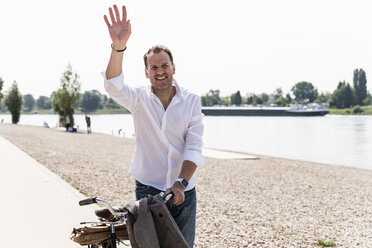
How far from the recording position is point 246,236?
5.46m

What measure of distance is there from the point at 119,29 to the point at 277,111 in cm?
13501

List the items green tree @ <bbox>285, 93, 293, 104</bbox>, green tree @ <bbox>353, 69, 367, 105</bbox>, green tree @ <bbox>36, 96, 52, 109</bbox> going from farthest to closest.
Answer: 1. green tree @ <bbox>36, 96, 52, 109</bbox>
2. green tree @ <bbox>285, 93, 293, 104</bbox>
3. green tree @ <bbox>353, 69, 367, 105</bbox>

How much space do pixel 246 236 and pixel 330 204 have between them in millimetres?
3721

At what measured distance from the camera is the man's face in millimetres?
2303

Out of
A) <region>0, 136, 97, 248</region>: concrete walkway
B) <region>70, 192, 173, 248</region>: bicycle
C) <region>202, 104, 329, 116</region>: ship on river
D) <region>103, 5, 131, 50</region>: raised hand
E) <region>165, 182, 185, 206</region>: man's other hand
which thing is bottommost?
<region>202, 104, 329, 116</region>: ship on river

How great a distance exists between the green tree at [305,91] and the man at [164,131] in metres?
162

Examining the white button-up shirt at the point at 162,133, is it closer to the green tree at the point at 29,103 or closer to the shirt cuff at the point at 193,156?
the shirt cuff at the point at 193,156

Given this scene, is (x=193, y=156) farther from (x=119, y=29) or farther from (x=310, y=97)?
(x=310, y=97)

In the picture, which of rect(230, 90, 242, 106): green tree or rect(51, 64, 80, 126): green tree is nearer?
rect(51, 64, 80, 126): green tree

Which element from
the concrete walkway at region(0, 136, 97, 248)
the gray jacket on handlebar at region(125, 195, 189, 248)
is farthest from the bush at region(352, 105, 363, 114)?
the gray jacket on handlebar at region(125, 195, 189, 248)

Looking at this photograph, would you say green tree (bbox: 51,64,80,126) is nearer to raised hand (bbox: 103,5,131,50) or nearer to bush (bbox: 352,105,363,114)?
raised hand (bbox: 103,5,131,50)

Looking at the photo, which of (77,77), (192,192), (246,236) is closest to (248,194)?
(246,236)

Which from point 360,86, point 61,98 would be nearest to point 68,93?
point 61,98

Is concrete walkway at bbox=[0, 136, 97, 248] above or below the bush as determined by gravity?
above
